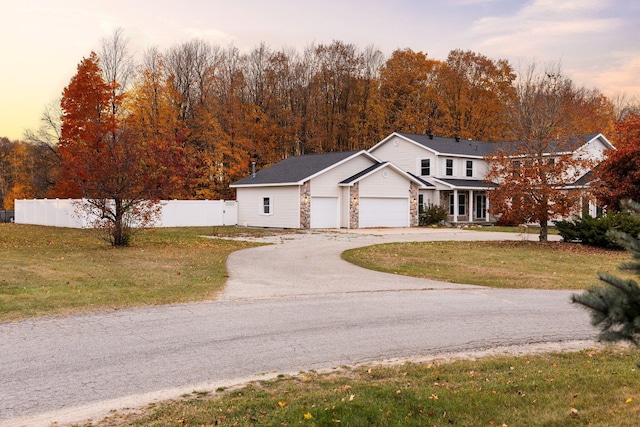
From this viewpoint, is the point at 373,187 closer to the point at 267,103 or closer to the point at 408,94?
the point at 267,103

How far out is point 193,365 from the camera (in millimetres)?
6781

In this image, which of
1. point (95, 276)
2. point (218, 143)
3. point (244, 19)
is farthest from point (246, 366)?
point (218, 143)

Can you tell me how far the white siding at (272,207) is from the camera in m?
33.7

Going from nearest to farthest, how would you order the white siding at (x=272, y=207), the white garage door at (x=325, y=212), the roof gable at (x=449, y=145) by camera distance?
the white siding at (x=272, y=207) < the white garage door at (x=325, y=212) < the roof gable at (x=449, y=145)

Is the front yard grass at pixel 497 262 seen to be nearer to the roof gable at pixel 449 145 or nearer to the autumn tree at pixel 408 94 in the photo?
the roof gable at pixel 449 145

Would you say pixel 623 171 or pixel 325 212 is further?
pixel 325 212

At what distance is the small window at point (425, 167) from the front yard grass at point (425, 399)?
34.2 metres

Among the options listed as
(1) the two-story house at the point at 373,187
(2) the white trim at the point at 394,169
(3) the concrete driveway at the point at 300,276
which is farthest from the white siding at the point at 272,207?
(3) the concrete driveway at the point at 300,276

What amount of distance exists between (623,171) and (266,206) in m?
20.1

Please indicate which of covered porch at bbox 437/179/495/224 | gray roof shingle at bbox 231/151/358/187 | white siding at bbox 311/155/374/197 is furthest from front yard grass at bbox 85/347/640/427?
covered porch at bbox 437/179/495/224

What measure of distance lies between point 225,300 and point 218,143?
34121 millimetres

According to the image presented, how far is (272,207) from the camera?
1387 inches

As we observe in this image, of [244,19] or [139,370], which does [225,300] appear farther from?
[244,19]

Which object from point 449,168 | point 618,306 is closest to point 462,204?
point 449,168
